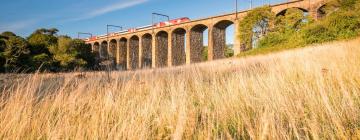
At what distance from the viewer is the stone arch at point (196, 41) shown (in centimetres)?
4397

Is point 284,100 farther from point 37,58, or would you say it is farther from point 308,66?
point 37,58

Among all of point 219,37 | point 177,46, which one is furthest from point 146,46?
point 219,37

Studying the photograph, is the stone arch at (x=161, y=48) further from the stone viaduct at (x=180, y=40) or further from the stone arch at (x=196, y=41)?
the stone arch at (x=196, y=41)

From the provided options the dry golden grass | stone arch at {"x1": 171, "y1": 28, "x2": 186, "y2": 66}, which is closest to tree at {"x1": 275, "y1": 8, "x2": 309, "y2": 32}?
stone arch at {"x1": 171, "y1": 28, "x2": 186, "y2": 66}

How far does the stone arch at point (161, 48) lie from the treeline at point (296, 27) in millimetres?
16600

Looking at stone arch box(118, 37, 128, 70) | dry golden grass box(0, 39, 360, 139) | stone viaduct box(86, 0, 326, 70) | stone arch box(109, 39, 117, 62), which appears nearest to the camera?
dry golden grass box(0, 39, 360, 139)

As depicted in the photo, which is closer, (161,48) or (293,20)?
(293,20)

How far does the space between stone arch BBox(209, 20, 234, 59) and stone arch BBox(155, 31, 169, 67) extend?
10.7m

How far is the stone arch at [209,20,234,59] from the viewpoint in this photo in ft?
134

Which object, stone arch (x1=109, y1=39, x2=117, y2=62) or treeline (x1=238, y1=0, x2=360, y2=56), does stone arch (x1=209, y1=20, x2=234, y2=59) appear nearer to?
treeline (x1=238, y1=0, x2=360, y2=56)

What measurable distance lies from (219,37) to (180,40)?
29.1 feet

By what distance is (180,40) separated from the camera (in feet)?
162

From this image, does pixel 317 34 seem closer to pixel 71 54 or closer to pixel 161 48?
pixel 71 54

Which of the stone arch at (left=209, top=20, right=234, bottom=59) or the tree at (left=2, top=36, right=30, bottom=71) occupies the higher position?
the stone arch at (left=209, top=20, right=234, bottom=59)
